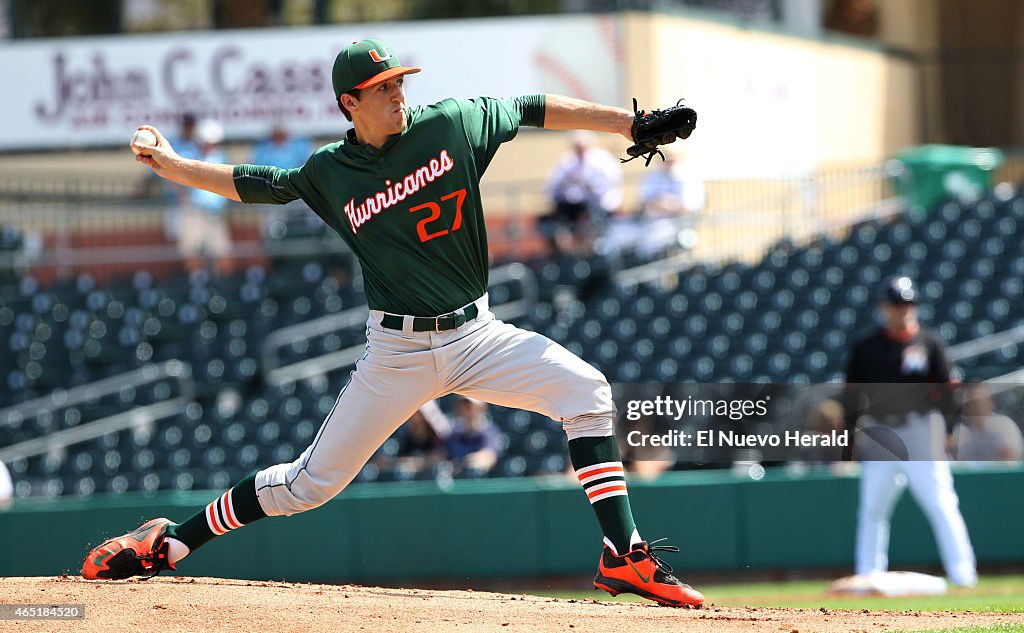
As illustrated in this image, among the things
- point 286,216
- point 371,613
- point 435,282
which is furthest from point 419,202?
point 286,216

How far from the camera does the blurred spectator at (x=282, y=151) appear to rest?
1552cm

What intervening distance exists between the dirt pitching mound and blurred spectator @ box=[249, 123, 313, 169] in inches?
373

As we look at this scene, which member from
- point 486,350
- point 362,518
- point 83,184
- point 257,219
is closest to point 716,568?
point 362,518

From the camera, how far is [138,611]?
18.4ft

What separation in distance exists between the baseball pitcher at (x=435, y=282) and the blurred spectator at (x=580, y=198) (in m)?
9.01

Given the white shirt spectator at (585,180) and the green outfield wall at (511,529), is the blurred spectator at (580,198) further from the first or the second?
the green outfield wall at (511,529)

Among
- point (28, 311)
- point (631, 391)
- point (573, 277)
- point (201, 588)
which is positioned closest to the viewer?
point (201, 588)

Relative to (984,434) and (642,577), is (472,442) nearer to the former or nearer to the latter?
(984,434)

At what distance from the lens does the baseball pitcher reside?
540 centimetres

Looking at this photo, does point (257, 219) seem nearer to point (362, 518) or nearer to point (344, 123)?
point (344, 123)

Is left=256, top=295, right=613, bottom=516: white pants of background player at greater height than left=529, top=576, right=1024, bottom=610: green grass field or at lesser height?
greater

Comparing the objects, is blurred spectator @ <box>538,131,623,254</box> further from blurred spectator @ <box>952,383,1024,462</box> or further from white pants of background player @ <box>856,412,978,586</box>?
white pants of background player @ <box>856,412,978,586</box>

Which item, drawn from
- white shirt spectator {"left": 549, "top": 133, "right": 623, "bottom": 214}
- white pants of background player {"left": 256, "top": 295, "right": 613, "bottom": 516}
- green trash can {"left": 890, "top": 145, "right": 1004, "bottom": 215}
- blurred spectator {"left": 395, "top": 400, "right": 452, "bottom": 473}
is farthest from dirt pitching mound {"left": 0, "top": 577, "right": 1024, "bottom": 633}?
green trash can {"left": 890, "top": 145, "right": 1004, "bottom": 215}

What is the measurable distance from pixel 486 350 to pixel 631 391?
5200 millimetres
